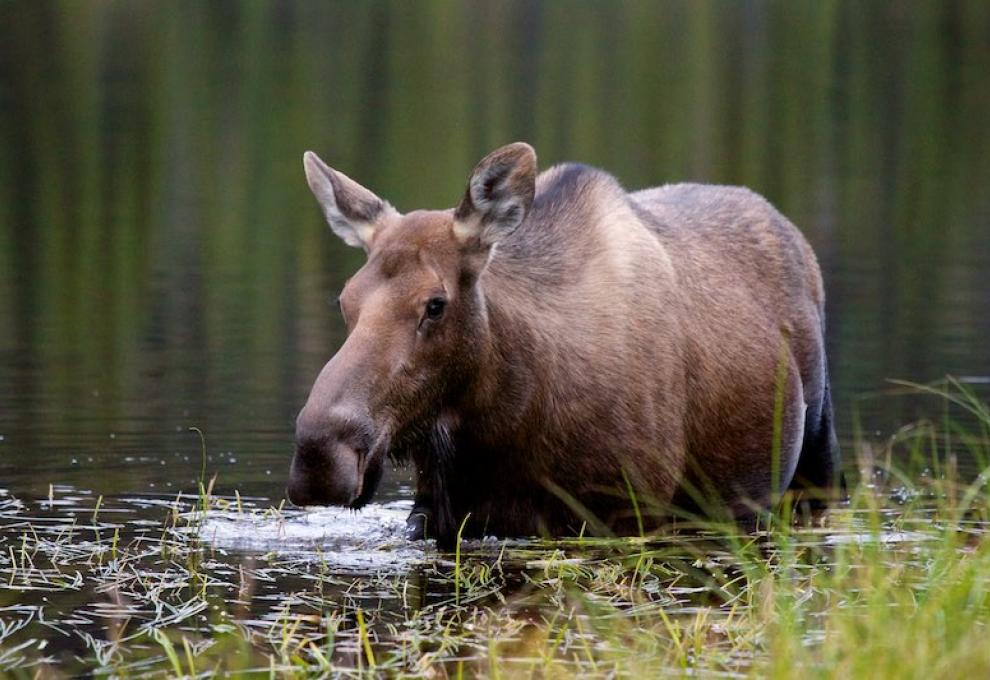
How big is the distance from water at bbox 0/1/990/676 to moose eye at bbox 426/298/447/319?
1328mm

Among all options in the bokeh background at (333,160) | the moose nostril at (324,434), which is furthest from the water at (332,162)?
the moose nostril at (324,434)

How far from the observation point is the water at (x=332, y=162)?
478 inches

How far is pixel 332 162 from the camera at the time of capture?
3828cm

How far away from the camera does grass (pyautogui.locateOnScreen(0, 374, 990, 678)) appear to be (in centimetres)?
592

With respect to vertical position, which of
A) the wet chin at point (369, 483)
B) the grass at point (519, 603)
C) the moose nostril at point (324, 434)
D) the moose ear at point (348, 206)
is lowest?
the grass at point (519, 603)

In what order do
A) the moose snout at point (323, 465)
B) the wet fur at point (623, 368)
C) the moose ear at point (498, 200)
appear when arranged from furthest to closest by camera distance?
the wet fur at point (623, 368), the moose ear at point (498, 200), the moose snout at point (323, 465)

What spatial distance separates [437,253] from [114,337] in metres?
9.71

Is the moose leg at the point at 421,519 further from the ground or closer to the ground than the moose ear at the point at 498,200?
closer to the ground

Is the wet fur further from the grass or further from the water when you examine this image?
the water

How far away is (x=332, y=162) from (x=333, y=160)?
79 centimetres

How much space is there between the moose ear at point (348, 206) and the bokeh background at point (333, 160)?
7.87 ft

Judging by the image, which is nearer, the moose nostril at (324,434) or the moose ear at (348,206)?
the moose nostril at (324,434)

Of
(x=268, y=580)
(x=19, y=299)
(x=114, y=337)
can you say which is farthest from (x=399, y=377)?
(x=19, y=299)

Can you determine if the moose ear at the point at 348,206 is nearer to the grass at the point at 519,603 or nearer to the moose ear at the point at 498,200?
the moose ear at the point at 498,200
